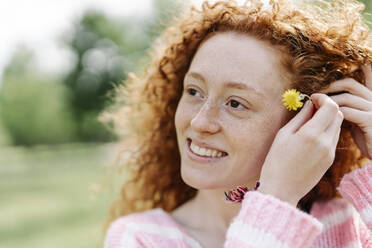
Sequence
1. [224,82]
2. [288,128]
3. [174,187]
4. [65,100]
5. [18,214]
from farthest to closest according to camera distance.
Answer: [65,100] < [18,214] < [174,187] < [224,82] < [288,128]

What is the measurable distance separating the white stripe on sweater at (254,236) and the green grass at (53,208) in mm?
1707

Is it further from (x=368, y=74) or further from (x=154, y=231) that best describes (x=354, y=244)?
(x=154, y=231)

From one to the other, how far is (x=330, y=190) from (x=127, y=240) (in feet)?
4.19

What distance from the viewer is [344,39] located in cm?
232

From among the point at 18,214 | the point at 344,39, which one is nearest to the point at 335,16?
the point at 344,39

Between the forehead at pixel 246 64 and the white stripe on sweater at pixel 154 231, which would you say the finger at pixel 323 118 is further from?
the white stripe on sweater at pixel 154 231

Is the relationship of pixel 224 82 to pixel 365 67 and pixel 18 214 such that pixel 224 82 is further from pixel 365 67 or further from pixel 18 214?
pixel 18 214

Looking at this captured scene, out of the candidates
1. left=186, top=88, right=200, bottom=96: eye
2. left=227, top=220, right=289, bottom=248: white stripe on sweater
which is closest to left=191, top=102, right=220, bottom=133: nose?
left=186, top=88, right=200, bottom=96: eye

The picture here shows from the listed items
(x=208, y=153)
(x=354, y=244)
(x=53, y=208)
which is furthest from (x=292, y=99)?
(x=53, y=208)

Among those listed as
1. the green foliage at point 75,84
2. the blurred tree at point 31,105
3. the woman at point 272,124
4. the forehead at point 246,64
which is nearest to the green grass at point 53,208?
the woman at point 272,124

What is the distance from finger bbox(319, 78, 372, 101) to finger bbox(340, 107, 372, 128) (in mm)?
104

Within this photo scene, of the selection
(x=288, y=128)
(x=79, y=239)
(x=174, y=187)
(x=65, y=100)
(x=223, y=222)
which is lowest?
(x=65, y=100)

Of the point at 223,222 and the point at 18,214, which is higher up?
the point at 223,222

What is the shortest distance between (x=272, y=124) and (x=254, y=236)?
0.69 meters
